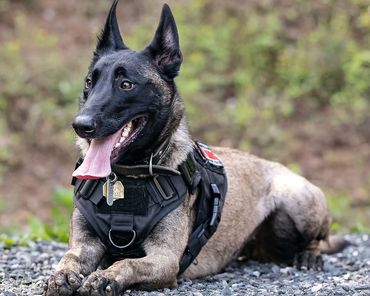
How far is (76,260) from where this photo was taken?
5062mm

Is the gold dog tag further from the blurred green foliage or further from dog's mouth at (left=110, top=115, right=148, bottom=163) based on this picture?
the blurred green foliage

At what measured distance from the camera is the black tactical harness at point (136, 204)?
5234mm

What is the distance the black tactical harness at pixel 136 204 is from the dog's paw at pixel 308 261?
1443mm

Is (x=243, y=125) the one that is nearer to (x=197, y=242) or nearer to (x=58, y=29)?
(x=58, y=29)

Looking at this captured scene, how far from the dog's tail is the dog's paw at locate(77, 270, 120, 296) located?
9.89 ft

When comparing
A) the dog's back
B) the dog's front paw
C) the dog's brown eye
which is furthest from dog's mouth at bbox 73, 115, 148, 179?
the dog's back

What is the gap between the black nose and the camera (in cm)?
483

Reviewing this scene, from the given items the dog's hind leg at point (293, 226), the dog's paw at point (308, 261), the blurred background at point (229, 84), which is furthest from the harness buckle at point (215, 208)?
the blurred background at point (229, 84)

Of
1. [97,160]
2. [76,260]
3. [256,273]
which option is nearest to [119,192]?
[97,160]

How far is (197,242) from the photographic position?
18.5 ft

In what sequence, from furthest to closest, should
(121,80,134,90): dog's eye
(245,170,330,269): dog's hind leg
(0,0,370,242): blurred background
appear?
(0,0,370,242): blurred background < (245,170,330,269): dog's hind leg < (121,80,134,90): dog's eye

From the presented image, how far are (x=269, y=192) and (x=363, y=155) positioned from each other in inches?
226

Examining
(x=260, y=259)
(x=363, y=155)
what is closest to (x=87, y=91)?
(x=260, y=259)

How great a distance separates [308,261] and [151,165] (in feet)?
6.84
